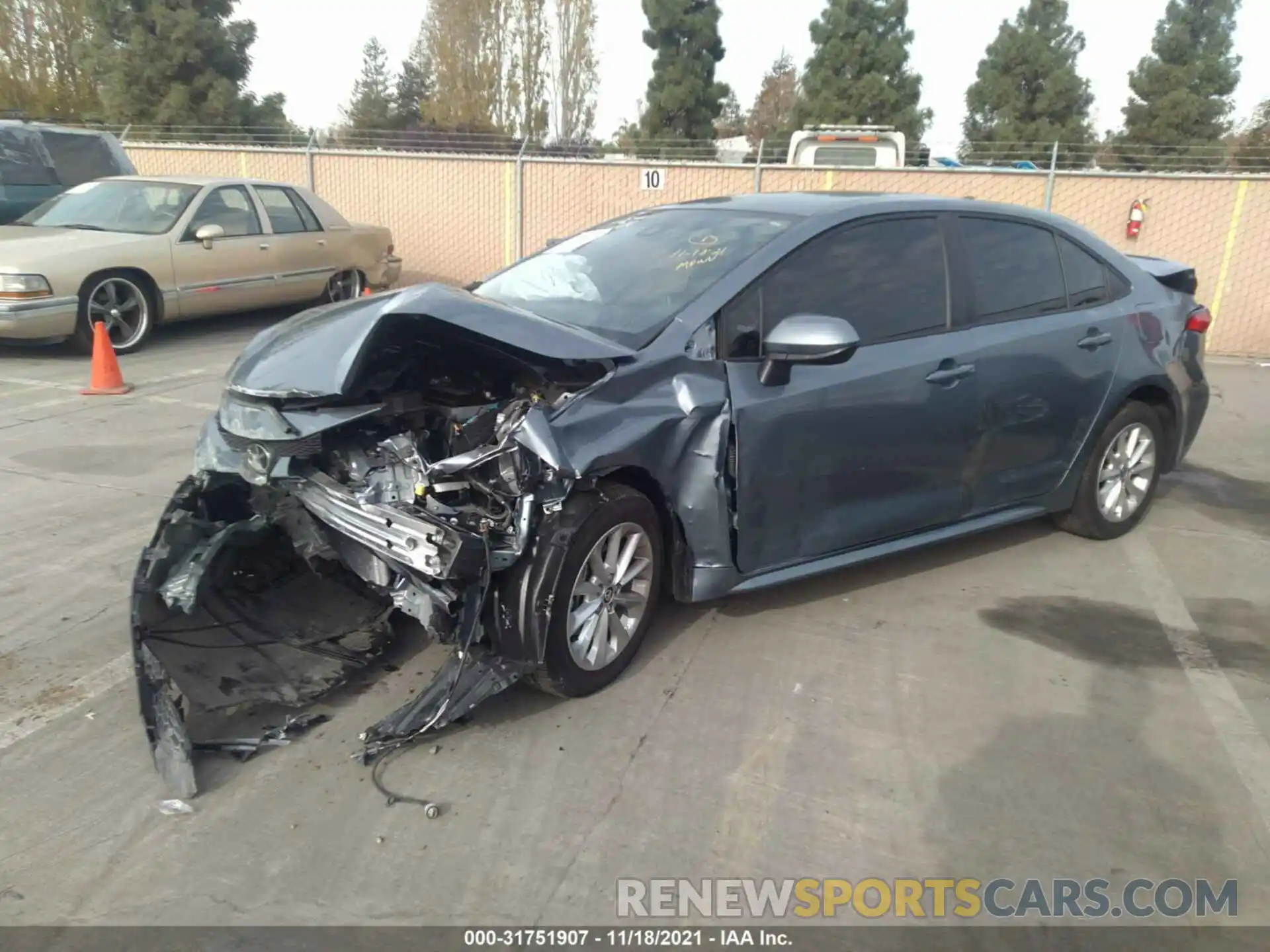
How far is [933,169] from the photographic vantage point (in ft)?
44.9

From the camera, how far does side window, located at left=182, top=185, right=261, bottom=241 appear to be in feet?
33.8

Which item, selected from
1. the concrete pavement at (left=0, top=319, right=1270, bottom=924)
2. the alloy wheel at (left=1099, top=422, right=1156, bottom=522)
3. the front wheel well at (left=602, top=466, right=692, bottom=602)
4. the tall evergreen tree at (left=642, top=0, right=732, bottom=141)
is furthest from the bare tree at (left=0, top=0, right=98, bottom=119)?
the alloy wheel at (left=1099, top=422, right=1156, bottom=522)

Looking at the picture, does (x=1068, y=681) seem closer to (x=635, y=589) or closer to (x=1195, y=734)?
(x=1195, y=734)

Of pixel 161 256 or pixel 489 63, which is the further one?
pixel 489 63

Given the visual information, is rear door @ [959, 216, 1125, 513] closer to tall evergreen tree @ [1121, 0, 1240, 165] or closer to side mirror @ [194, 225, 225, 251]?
side mirror @ [194, 225, 225, 251]

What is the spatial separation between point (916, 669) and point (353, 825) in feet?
7.36

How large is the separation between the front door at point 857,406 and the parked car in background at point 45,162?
985 centimetres

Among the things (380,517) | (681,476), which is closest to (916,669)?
(681,476)

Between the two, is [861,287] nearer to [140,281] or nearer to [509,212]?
[140,281]

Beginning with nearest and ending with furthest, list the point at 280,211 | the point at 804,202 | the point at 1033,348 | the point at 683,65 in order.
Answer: the point at 804,202, the point at 1033,348, the point at 280,211, the point at 683,65

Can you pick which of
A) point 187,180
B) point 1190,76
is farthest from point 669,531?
point 1190,76

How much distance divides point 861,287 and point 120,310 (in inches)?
307

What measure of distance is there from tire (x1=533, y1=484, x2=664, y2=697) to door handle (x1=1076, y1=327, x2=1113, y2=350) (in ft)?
8.53

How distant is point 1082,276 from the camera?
521 cm
